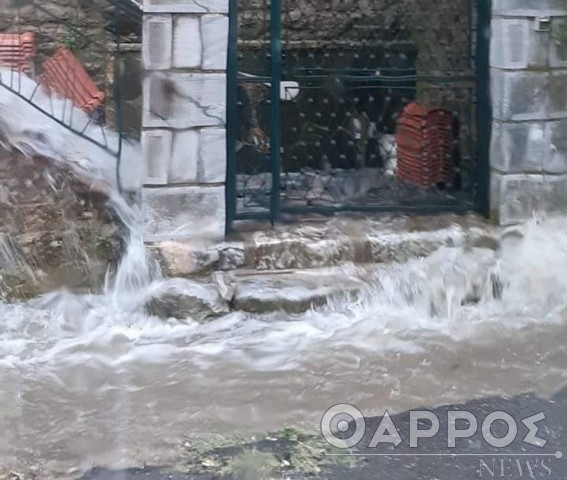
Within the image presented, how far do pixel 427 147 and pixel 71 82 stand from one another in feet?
6.42

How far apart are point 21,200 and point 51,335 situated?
78 cm

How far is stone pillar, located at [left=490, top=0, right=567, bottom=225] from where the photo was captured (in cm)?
515

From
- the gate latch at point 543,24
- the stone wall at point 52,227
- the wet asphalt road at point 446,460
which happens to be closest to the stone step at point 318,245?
the stone wall at point 52,227

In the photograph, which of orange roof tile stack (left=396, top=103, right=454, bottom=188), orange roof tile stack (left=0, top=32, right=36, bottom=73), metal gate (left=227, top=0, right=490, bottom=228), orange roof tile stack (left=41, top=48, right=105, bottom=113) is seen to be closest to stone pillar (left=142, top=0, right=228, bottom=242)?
metal gate (left=227, top=0, right=490, bottom=228)

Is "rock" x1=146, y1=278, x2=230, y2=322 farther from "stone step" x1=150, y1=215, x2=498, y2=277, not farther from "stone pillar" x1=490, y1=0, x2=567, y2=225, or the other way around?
"stone pillar" x1=490, y1=0, x2=567, y2=225

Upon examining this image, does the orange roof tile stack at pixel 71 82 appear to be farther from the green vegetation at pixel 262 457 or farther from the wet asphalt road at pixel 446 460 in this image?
the wet asphalt road at pixel 446 460

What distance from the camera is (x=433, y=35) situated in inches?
216

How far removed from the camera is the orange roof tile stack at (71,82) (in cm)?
518

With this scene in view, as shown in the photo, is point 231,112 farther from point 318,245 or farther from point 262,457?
point 262,457

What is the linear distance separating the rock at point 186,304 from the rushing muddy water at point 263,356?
0.05 m

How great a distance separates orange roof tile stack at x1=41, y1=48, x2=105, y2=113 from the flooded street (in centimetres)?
85

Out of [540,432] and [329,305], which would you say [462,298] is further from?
[540,432]

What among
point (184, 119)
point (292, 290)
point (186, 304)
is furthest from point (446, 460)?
point (184, 119)

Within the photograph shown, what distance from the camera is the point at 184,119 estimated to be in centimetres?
488
